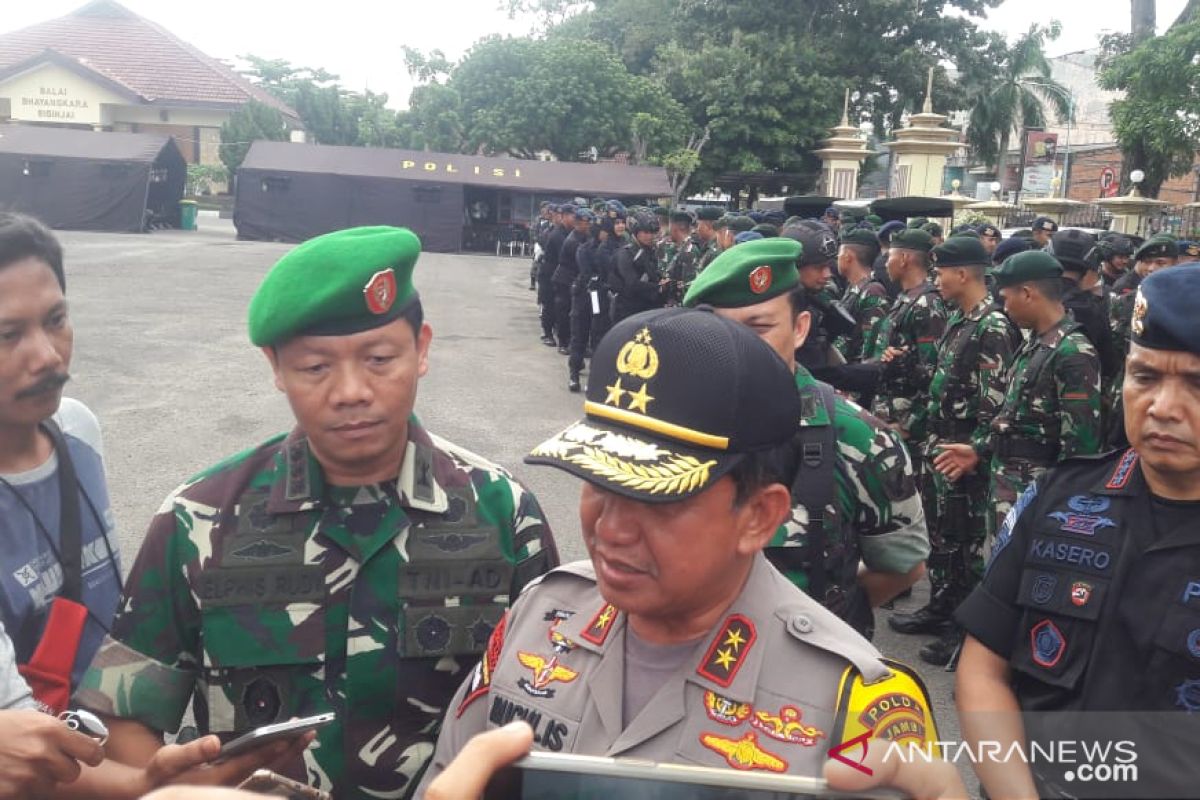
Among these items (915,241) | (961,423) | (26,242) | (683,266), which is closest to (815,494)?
(26,242)

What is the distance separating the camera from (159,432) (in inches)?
332

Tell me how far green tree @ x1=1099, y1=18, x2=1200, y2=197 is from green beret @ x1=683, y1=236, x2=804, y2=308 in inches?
583

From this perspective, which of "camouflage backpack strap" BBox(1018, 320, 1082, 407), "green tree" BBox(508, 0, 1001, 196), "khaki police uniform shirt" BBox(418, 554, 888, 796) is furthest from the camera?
"green tree" BBox(508, 0, 1001, 196)

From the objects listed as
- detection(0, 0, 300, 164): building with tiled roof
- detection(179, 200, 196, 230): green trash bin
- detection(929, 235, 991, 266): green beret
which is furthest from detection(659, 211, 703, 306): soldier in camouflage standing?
detection(0, 0, 300, 164): building with tiled roof

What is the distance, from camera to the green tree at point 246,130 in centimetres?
3422

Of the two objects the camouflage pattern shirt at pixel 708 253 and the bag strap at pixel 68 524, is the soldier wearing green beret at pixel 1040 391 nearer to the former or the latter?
the bag strap at pixel 68 524

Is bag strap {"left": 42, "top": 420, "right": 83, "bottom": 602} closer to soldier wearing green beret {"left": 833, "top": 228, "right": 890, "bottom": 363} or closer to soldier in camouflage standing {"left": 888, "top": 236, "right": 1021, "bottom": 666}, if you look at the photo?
soldier in camouflage standing {"left": 888, "top": 236, "right": 1021, "bottom": 666}

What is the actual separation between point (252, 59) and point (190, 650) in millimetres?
53378

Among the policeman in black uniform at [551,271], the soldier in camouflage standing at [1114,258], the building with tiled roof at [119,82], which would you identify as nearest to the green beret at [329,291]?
the soldier in camouflage standing at [1114,258]

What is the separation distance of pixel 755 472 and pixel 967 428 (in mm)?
4665

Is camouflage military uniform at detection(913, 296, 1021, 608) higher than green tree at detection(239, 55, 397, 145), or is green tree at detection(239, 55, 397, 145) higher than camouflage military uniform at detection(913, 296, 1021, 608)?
green tree at detection(239, 55, 397, 145)

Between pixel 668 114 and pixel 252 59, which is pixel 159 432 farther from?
pixel 252 59

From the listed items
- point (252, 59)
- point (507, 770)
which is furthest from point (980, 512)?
point (252, 59)

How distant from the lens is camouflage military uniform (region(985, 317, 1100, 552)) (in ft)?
15.4
